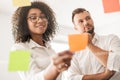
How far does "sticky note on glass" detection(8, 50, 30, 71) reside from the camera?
0.91m

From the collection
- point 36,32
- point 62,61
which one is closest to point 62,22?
point 36,32

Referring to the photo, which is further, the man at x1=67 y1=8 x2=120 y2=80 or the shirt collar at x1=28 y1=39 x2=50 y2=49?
the shirt collar at x1=28 y1=39 x2=50 y2=49

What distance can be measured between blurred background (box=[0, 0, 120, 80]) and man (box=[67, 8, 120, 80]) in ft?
0.09

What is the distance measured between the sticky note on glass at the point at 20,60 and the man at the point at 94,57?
18cm

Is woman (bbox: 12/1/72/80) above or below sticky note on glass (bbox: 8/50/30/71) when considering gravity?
above

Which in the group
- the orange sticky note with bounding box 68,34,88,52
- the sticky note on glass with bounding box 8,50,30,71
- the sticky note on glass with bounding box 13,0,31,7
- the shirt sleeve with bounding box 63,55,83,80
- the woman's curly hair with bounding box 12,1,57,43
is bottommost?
the shirt sleeve with bounding box 63,55,83,80

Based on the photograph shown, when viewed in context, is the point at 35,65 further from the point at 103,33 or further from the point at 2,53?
the point at 103,33

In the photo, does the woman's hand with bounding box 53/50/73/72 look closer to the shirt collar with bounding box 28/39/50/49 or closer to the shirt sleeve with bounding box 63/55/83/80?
the shirt sleeve with bounding box 63/55/83/80

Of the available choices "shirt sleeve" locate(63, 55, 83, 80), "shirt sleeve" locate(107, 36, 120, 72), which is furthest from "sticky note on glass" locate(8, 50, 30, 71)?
"shirt sleeve" locate(107, 36, 120, 72)

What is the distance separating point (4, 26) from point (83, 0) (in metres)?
0.35

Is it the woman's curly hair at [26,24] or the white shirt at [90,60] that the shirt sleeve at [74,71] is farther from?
the woman's curly hair at [26,24]

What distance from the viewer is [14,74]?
955 millimetres

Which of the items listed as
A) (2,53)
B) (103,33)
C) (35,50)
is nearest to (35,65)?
(35,50)

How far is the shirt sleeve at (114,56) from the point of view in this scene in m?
0.80
